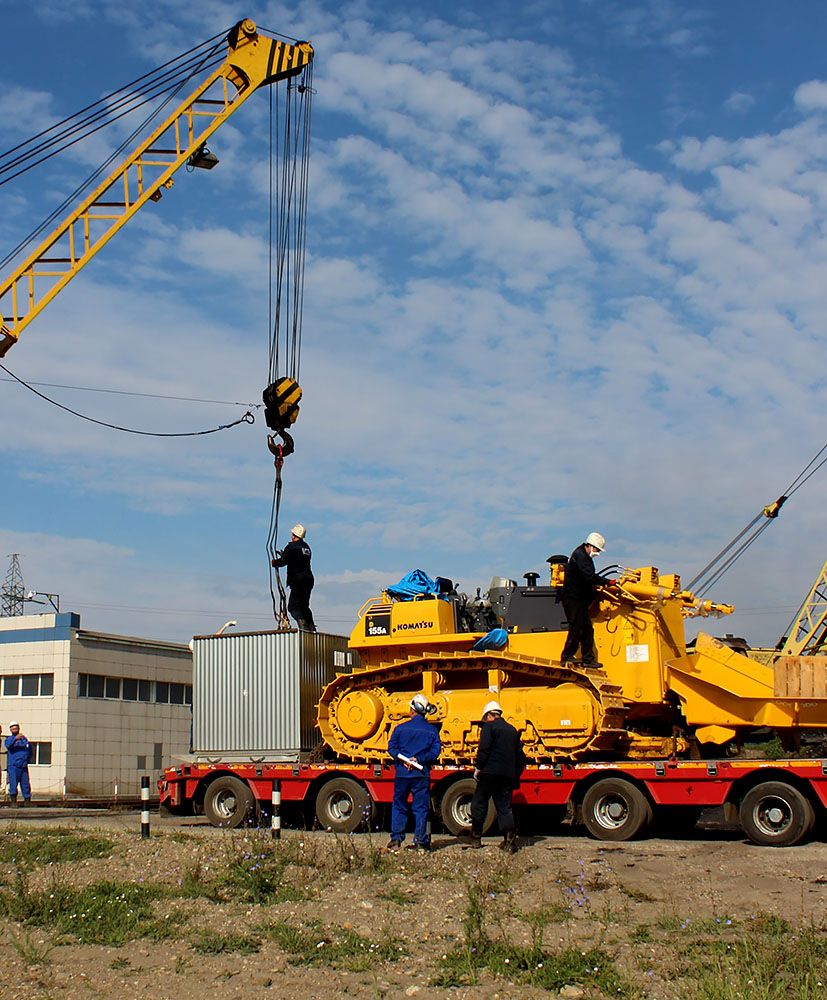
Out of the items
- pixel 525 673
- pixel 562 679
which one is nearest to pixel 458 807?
pixel 525 673

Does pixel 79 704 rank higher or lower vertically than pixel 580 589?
lower

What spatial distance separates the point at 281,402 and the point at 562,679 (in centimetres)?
817

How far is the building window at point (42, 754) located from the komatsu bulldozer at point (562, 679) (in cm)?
2094

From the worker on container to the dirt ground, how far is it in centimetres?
523

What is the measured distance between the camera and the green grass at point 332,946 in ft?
29.6

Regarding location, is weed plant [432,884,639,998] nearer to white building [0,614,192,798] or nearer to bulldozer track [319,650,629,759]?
bulldozer track [319,650,629,759]

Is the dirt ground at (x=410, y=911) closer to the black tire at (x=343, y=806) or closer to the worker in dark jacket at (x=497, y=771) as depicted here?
the worker in dark jacket at (x=497, y=771)

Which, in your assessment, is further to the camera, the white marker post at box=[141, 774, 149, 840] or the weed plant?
the white marker post at box=[141, 774, 149, 840]

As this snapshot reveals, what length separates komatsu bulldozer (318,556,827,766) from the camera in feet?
51.6

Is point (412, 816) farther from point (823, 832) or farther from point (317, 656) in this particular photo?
point (823, 832)

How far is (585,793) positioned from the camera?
51.2 feet

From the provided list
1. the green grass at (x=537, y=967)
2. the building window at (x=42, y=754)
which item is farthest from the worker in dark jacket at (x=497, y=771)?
the building window at (x=42, y=754)

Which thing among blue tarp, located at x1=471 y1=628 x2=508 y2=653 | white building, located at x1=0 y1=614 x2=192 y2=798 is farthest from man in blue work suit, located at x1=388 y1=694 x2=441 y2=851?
white building, located at x1=0 y1=614 x2=192 y2=798

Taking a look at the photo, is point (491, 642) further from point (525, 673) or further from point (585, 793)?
point (585, 793)
